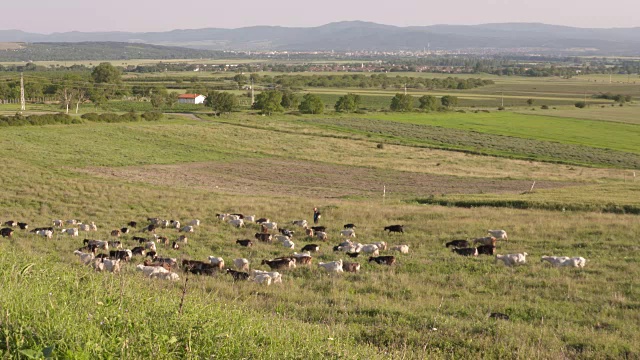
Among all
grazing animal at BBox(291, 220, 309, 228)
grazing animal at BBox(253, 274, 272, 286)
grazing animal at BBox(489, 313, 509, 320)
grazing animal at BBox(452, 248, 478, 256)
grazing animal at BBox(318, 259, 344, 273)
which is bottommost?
grazing animal at BBox(291, 220, 309, 228)

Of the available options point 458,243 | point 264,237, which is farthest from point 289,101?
point 458,243

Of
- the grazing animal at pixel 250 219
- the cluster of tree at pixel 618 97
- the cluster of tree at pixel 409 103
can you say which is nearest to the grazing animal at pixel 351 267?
the grazing animal at pixel 250 219

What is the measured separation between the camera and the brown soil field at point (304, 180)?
145 feet

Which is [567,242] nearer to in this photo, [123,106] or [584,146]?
[584,146]

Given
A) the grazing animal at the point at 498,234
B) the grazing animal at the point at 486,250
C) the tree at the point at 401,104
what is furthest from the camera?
the tree at the point at 401,104

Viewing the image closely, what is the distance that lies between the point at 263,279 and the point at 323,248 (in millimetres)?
6847

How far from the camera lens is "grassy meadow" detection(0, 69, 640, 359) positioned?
823 centimetres

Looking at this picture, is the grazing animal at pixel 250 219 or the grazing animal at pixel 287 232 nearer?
the grazing animal at pixel 287 232

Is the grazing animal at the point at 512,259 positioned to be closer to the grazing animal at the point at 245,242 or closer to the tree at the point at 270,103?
the grazing animal at the point at 245,242

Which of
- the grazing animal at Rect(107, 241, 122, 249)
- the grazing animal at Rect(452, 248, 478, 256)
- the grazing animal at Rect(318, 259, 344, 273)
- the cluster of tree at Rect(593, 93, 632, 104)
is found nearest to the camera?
the grazing animal at Rect(318, 259, 344, 273)

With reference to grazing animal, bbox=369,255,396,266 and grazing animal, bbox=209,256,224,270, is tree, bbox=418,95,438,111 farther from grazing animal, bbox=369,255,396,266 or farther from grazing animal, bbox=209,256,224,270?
grazing animal, bbox=209,256,224,270

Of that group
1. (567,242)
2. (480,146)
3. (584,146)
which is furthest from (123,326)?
(584,146)

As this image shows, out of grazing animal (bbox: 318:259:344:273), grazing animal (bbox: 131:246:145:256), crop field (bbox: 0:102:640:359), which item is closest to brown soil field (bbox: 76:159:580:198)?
crop field (bbox: 0:102:640:359)

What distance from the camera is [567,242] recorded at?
72.6 ft
